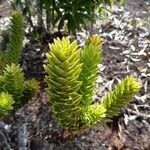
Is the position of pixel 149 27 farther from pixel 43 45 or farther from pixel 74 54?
pixel 74 54

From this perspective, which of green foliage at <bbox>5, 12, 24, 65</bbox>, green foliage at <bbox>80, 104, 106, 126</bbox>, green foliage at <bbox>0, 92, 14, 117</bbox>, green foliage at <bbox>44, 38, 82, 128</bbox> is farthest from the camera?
green foliage at <bbox>5, 12, 24, 65</bbox>

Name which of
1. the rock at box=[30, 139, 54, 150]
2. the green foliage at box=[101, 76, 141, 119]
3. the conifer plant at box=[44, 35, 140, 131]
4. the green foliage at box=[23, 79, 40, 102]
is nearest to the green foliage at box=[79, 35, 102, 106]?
the conifer plant at box=[44, 35, 140, 131]

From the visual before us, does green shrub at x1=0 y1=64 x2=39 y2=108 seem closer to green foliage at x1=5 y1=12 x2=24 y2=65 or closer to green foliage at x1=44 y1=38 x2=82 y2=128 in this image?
green foliage at x1=44 y1=38 x2=82 y2=128

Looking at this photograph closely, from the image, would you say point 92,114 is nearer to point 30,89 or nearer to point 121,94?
point 121,94

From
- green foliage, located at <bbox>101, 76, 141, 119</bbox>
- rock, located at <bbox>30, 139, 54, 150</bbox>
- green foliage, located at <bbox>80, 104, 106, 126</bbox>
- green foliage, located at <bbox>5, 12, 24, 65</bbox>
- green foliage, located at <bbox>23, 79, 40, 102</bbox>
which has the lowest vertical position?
rock, located at <bbox>30, 139, 54, 150</bbox>

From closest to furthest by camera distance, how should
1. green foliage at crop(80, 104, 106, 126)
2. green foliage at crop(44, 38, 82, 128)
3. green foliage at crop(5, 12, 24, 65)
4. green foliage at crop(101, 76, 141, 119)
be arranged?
1. green foliage at crop(44, 38, 82, 128)
2. green foliage at crop(101, 76, 141, 119)
3. green foliage at crop(80, 104, 106, 126)
4. green foliage at crop(5, 12, 24, 65)

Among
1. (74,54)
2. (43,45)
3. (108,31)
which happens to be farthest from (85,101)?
(108,31)

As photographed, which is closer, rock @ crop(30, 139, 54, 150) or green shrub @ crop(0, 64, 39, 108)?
green shrub @ crop(0, 64, 39, 108)
